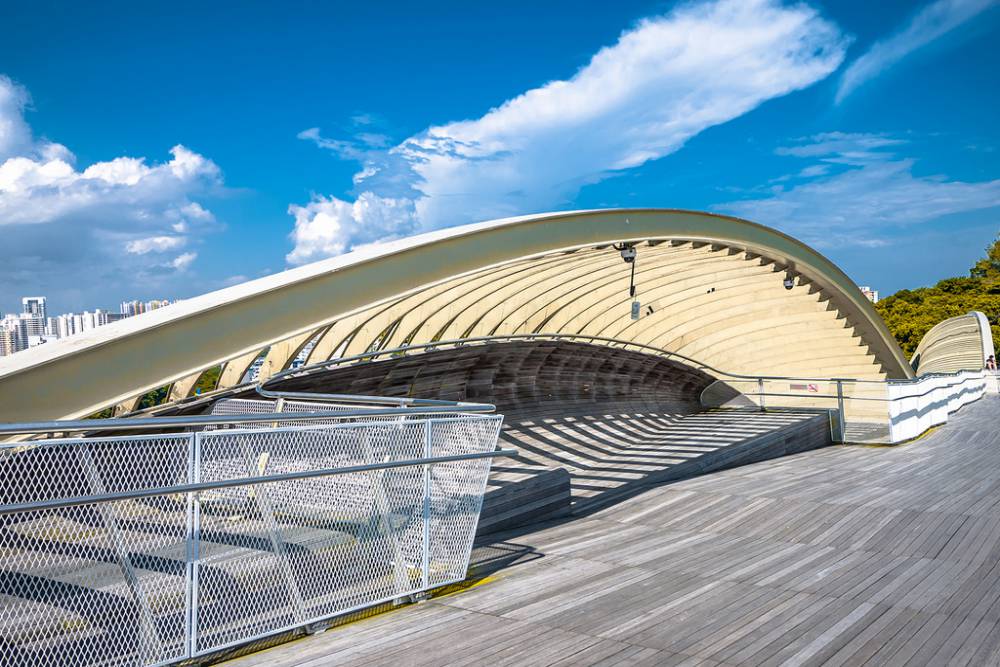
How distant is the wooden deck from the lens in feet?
14.8

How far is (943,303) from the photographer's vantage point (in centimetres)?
6644

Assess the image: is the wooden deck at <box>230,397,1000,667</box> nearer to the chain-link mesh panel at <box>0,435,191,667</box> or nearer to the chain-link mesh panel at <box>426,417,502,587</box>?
the chain-link mesh panel at <box>426,417,502,587</box>

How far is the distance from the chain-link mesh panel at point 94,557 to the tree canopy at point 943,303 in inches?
2335

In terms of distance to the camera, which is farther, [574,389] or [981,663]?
[574,389]

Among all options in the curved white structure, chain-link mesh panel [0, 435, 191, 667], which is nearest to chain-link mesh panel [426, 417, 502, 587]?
chain-link mesh panel [0, 435, 191, 667]

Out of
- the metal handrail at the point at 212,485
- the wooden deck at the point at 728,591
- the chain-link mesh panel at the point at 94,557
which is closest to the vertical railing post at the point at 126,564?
the chain-link mesh panel at the point at 94,557

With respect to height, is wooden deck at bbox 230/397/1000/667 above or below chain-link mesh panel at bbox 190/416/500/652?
below

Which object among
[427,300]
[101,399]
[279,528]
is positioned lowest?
[279,528]

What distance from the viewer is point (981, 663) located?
14.0ft

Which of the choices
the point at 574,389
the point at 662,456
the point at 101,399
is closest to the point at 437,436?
the point at 101,399

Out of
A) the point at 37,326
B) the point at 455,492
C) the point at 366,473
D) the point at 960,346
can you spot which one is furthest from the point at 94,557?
the point at 37,326

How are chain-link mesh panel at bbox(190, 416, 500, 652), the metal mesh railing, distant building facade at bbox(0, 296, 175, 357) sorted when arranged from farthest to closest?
distant building facade at bbox(0, 296, 175, 357)
chain-link mesh panel at bbox(190, 416, 500, 652)
the metal mesh railing

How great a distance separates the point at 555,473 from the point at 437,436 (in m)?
3.19

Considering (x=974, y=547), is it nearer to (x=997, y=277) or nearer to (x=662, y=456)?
(x=662, y=456)
